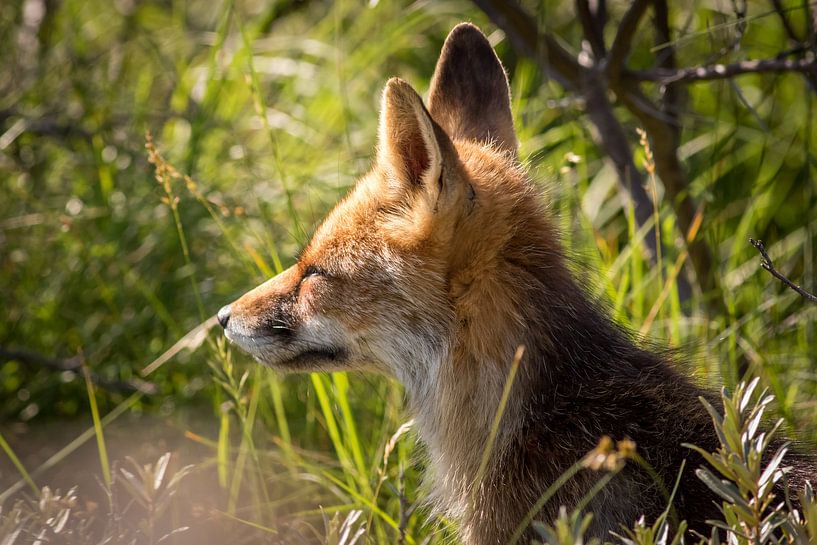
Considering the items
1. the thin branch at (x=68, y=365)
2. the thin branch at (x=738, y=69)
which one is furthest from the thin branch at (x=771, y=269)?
the thin branch at (x=68, y=365)

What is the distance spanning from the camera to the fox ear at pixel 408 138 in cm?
260

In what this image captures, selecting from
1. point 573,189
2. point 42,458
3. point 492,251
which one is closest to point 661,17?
point 573,189

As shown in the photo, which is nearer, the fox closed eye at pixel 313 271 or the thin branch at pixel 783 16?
the fox closed eye at pixel 313 271

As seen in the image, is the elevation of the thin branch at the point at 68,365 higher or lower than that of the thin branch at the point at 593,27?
lower

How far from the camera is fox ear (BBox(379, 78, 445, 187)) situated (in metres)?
2.60

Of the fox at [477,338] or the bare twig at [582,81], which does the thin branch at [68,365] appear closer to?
the fox at [477,338]

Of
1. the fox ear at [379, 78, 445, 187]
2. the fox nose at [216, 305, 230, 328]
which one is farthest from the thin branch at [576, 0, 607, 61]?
the fox nose at [216, 305, 230, 328]

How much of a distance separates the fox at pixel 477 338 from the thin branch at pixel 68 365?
122 centimetres

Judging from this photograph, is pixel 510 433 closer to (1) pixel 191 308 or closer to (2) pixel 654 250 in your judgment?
(2) pixel 654 250

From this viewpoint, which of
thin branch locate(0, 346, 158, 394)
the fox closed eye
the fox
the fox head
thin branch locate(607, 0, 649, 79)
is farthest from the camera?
thin branch locate(0, 346, 158, 394)

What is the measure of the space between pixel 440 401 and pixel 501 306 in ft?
1.27

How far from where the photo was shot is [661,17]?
3729mm

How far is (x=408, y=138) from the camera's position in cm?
278

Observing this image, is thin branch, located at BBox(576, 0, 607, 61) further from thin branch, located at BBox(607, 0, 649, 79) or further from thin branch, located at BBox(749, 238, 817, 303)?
thin branch, located at BBox(749, 238, 817, 303)
